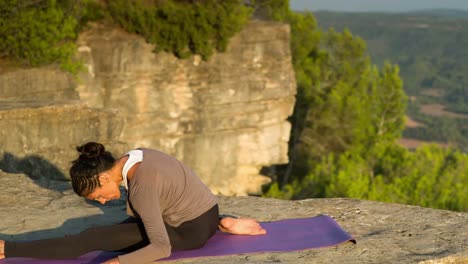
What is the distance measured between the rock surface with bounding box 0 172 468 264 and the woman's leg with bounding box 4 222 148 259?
1.56ft

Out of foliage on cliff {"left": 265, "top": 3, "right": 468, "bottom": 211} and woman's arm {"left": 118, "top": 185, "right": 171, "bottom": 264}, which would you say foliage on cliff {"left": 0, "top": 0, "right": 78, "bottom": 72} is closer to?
foliage on cliff {"left": 265, "top": 3, "right": 468, "bottom": 211}

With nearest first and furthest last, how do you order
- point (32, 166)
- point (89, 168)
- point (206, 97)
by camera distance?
point (89, 168) → point (32, 166) → point (206, 97)

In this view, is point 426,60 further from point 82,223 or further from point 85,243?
point 85,243

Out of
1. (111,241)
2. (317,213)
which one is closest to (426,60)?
(317,213)

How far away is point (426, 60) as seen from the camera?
98.9m

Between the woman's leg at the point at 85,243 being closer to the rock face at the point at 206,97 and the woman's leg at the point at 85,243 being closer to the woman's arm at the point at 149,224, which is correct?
the woman's arm at the point at 149,224

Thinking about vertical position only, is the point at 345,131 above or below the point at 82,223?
below

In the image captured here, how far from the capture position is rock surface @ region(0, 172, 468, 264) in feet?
16.8

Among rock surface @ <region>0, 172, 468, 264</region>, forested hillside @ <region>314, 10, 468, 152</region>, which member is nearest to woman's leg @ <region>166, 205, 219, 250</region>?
rock surface @ <region>0, 172, 468, 264</region>

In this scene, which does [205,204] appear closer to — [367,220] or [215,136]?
[367,220]

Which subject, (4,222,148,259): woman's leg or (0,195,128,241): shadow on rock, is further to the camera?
(0,195,128,241): shadow on rock

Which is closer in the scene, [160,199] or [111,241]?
[160,199]

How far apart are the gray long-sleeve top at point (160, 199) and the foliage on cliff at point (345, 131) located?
11.8 metres

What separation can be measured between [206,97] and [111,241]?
11.0 m
